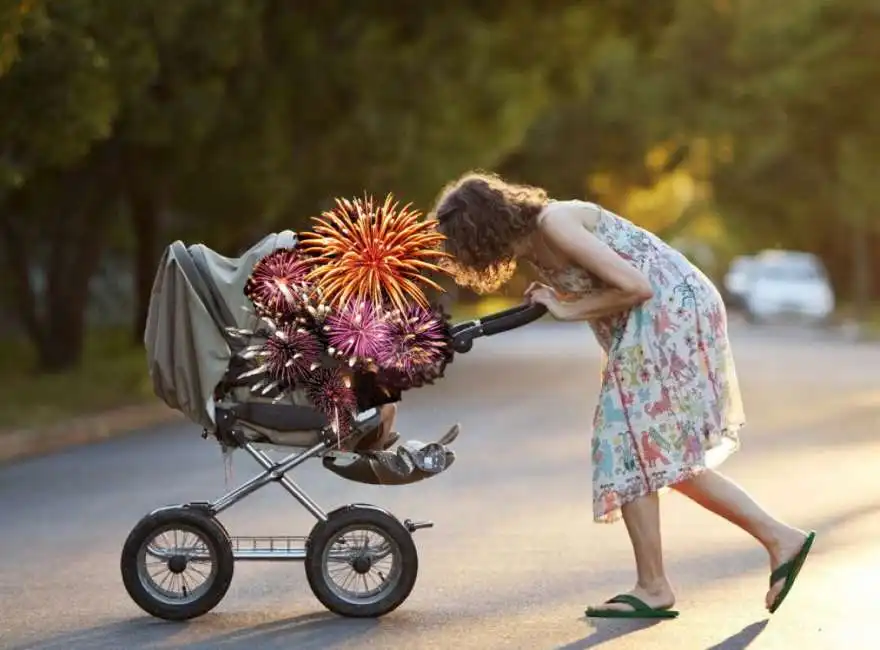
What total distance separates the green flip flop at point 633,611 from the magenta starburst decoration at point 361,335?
1.29 m

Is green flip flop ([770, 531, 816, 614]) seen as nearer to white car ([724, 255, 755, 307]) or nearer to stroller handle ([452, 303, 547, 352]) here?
stroller handle ([452, 303, 547, 352])

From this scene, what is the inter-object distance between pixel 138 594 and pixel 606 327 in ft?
6.63

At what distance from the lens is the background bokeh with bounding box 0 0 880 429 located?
17.7 meters

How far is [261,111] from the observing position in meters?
22.6

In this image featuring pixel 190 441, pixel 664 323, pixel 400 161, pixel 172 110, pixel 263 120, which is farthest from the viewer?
pixel 400 161

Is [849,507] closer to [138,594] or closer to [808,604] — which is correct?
[808,604]

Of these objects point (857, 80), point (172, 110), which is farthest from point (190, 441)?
point (857, 80)

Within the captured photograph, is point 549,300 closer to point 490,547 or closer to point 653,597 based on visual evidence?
point 653,597

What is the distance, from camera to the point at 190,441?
53.9 feet

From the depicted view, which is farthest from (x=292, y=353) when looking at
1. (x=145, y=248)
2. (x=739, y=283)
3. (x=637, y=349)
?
(x=739, y=283)

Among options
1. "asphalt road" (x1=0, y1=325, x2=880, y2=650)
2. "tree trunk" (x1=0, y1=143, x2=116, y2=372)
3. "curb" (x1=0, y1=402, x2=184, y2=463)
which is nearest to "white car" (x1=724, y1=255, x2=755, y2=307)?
"tree trunk" (x1=0, y1=143, x2=116, y2=372)

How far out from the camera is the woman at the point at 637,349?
23.3ft

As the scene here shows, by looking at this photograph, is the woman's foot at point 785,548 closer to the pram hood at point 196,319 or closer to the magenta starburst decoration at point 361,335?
the magenta starburst decoration at point 361,335

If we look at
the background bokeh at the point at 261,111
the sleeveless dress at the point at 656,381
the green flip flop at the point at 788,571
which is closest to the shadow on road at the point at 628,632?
the green flip flop at the point at 788,571
